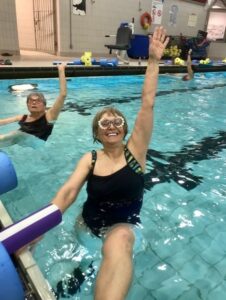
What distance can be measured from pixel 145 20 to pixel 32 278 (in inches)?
695

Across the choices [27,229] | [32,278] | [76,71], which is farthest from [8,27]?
[32,278]

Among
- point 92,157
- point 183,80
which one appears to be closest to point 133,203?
point 92,157

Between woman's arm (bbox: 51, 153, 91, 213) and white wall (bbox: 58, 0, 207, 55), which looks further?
white wall (bbox: 58, 0, 207, 55)

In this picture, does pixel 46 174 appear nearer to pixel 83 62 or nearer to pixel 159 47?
pixel 159 47

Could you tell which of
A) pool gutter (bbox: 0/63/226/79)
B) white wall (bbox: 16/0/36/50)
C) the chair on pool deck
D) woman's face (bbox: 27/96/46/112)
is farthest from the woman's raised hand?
white wall (bbox: 16/0/36/50)

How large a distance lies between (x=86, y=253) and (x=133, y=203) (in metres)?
0.72

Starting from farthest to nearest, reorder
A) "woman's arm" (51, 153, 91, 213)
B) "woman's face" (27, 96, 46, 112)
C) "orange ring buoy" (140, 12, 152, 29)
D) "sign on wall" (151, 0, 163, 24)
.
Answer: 1. "sign on wall" (151, 0, 163, 24)
2. "orange ring buoy" (140, 12, 152, 29)
3. "woman's face" (27, 96, 46, 112)
4. "woman's arm" (51, 153, 91, 213)

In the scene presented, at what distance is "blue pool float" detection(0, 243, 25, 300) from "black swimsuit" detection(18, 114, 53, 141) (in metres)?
3.25

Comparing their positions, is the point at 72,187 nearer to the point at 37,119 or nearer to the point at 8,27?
the point at 37,119

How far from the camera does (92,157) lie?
2398mm

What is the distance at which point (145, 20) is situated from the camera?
17.3 meters

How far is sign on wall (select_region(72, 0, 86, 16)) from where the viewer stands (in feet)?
48.3

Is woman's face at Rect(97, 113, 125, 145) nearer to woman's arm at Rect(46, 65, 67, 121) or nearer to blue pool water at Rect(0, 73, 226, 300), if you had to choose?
blue pool water at Rect(0, 73, 226, 300)

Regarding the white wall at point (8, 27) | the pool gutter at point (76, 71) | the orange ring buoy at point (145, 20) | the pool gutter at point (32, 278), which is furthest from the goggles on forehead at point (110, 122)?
the orange ring buoy at point (145, 20)
